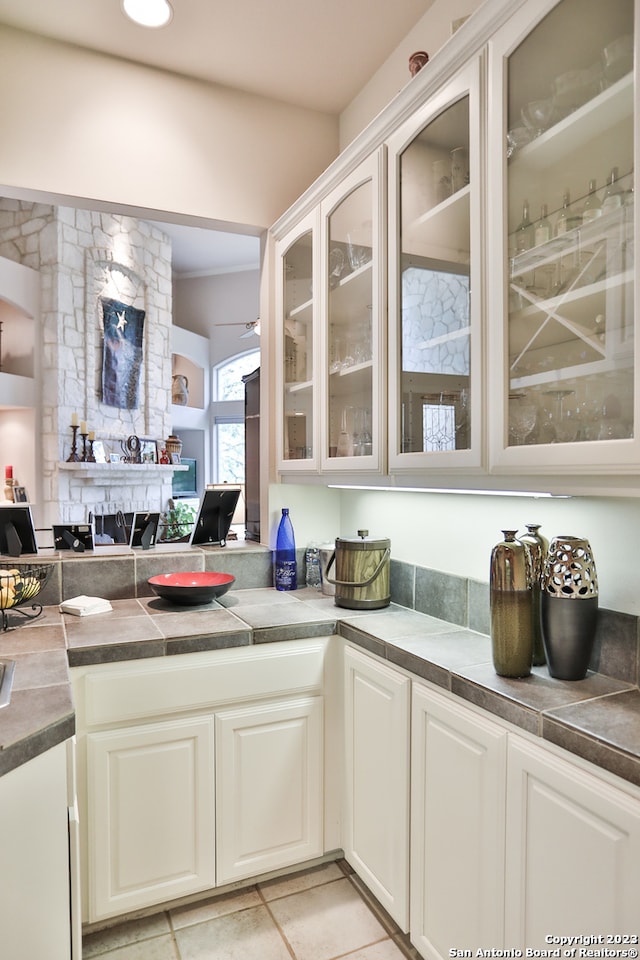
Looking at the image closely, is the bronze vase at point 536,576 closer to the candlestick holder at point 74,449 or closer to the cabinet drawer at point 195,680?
the cabinet drawer at point 195,680

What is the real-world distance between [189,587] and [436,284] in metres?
1.26

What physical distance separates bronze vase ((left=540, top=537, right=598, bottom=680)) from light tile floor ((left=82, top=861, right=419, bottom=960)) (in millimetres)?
990

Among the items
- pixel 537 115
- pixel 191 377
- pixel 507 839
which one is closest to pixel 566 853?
pixel 507 839

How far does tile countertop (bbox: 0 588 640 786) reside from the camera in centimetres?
111

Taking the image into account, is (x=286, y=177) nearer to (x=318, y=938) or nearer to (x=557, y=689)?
(x=557, y=689)

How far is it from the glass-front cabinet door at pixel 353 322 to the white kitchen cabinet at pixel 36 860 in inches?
45.1

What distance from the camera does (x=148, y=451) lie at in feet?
23.3

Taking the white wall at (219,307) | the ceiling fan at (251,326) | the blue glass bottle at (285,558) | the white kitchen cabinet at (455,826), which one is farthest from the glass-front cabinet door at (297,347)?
the white wall at (219,307)

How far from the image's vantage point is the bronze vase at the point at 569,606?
1296 mm

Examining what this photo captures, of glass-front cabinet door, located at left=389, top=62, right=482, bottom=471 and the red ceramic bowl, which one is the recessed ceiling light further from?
the red ceramic bowl

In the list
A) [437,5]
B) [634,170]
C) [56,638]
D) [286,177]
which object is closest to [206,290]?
[286,177]

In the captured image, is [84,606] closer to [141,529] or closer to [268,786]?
[141,529]

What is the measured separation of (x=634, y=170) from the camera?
1039 millimetres

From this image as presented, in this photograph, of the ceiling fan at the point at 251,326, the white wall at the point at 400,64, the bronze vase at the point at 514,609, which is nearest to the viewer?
the bronze vase at the point at 514,609
